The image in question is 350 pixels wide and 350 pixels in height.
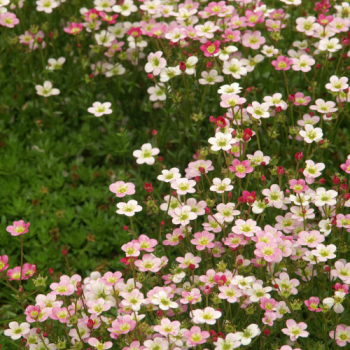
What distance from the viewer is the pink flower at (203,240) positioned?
3004mm

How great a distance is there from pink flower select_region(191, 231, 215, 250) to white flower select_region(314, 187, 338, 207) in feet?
2.26

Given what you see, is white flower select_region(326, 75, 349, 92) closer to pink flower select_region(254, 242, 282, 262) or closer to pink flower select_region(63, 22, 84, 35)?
pink flower select_region(254, 242, 282, 262)

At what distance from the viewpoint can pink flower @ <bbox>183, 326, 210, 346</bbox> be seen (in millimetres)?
2542

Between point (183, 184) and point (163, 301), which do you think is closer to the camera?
point (163, 301)

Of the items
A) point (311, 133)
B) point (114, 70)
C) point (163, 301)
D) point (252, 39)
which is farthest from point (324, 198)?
point (114, 70)

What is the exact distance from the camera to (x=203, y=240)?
303 centimetres

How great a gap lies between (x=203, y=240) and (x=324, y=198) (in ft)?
2.63

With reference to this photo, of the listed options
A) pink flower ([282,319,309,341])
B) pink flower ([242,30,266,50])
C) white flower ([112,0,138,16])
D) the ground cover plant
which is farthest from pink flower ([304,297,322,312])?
white flower ([112,0,138,16])

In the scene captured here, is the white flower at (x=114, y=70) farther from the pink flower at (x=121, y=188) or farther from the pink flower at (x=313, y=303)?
the pink flower at (x=313, y=303)

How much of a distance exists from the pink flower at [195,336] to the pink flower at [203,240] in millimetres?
548

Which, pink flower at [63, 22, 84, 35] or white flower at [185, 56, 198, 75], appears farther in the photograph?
pink flower at [63, 22, 84, 35]

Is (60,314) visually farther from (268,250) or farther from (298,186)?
(298,186)

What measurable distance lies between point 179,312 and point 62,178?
195 centimetres

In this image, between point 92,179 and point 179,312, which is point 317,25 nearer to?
point 92,179
